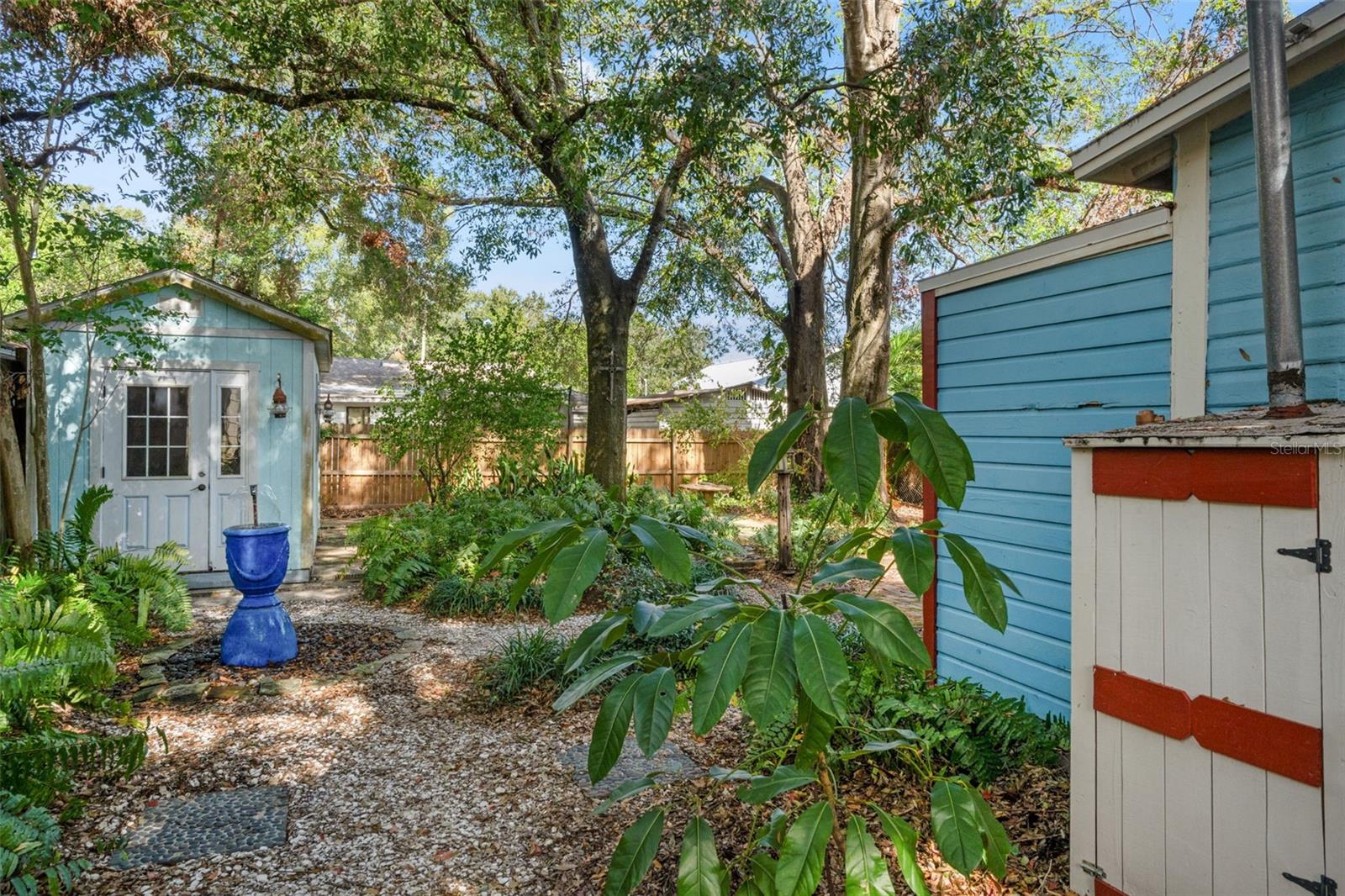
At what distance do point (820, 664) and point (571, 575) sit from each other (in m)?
0.48

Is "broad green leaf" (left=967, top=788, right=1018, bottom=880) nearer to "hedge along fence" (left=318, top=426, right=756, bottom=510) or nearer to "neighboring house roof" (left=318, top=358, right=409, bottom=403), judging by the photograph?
"hedge along fence" (left=318, top=426, right=756, bottom=510)

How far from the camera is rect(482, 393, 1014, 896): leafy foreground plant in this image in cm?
140

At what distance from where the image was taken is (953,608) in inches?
158

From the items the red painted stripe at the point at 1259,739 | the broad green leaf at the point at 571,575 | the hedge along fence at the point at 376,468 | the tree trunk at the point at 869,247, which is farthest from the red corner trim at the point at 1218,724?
the hedge along fence at the point at 376,468

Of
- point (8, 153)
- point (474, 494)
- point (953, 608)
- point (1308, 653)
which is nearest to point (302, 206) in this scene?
point (8, 153)

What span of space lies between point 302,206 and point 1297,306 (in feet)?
31.6

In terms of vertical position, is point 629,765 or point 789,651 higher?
point 789,651

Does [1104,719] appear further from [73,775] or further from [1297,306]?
[73,775]

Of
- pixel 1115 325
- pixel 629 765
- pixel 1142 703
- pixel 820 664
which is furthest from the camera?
pixel 629 765

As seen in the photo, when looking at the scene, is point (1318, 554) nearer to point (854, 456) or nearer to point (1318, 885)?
point (1318, 885)

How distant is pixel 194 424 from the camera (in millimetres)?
7746

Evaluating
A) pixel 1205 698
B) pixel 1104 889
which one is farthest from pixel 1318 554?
pixel 1104 889

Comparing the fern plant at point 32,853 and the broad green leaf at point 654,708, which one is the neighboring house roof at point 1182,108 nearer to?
the broad green leaf at point 654,708

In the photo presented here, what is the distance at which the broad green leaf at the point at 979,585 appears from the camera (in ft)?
5.35
